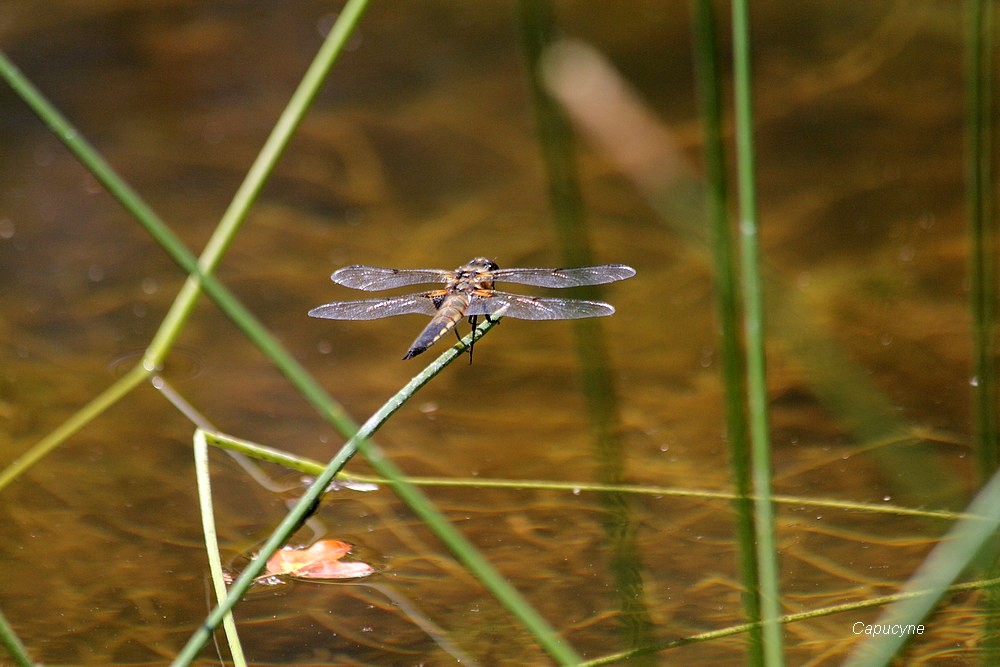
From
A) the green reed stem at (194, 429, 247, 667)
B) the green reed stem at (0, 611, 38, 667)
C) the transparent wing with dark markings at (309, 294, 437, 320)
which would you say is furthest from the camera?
the transparent wing with dark markings at (309, 294, 437, 320)

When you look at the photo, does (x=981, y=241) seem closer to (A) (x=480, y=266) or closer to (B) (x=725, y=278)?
(B) (x=725, y=278)

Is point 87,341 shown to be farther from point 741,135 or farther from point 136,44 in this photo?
point 741,135

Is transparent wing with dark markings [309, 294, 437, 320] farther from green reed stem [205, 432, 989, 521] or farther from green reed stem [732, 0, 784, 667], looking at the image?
green reed stem [732, 0, 784, 667]

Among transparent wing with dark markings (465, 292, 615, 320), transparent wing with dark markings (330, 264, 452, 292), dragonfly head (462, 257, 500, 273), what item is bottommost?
transparent wing with dark markings (465, 292, 615, 320)

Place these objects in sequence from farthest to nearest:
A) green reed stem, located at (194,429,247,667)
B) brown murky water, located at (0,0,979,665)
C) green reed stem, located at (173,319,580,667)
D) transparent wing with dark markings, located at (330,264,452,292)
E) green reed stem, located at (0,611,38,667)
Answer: transparent wing with dark markings, located at (330,264,452,292) → brown murky water, located at (0,0,979,665) → green reed stem, located at (194,429,247,667) → green reed stem, located at (0,611,38,667) → green reed stem, located at (173,319,580,667)

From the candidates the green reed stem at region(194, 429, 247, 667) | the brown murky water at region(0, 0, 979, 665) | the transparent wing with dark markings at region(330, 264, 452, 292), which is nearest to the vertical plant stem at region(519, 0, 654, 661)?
the brown murky water at region(0, 0, 979, 665)

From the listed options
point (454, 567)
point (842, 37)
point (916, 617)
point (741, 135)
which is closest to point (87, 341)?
point (454, 567)

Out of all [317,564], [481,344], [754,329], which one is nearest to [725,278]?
[754,329]
